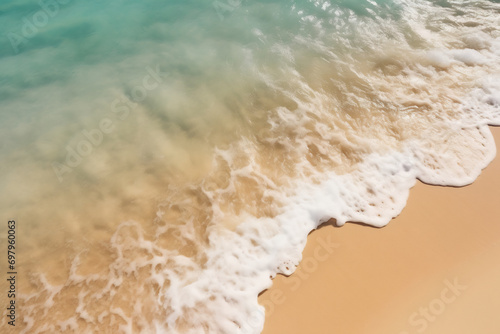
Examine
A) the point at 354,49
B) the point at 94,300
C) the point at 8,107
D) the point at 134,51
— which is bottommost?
the point at 94,300

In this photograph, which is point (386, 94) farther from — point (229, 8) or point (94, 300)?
point (94, 300)

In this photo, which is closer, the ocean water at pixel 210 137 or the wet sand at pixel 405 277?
the wet sand at pixel 405 277

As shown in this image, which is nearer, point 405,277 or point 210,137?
point 405,277

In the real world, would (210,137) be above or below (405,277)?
above

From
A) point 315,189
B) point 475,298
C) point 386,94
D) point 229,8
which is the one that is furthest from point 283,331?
point 229,8
